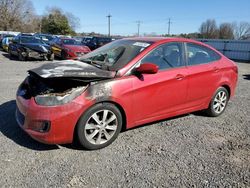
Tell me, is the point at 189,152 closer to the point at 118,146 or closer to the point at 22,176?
the point at 118,146

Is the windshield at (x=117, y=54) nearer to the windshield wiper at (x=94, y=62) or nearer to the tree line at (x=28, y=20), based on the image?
the windshield wiper at (x=94, y=62)

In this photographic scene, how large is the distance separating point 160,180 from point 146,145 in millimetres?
961

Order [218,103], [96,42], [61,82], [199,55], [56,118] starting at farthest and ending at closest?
[96,42] < [218,103] < [199,55] < [61,82] < [56,118]

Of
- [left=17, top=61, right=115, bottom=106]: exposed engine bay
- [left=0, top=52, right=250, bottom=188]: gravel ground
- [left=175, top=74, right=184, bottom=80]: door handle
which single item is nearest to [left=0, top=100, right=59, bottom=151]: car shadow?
[left=0, top=52, right=250, bottom=188]: gravel ground

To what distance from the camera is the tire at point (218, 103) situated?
17.8ft

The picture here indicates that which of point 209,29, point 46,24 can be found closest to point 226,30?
point 209,29

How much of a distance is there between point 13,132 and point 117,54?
2071mm

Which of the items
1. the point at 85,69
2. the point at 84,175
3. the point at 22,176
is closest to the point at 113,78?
the point at 85,69

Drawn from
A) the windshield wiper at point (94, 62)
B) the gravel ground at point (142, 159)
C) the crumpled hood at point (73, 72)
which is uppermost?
the windshield wiper at point (94, 62)

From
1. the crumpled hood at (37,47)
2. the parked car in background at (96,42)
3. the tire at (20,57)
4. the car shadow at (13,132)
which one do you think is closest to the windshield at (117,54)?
the car shadow at (13,132)

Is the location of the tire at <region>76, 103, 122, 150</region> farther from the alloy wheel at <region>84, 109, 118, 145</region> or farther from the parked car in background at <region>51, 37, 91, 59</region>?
the parked car in background at <region>51, 37, 91, 59</region>

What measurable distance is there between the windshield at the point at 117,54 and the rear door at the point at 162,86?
0.22 metres

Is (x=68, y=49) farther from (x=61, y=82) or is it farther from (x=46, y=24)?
(x=46, y=24)

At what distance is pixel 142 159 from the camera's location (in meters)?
3.67
